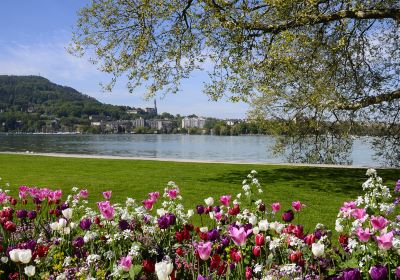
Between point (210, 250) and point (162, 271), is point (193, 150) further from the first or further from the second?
point (162, 271)

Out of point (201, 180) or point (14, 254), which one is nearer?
point (14, 254)

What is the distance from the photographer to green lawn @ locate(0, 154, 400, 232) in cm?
1182

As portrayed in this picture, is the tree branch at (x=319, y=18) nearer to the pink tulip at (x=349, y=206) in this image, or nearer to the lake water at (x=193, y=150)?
the lake water at (x=193, y=150)

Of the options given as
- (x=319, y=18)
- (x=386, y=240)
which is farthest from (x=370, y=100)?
(x=386, y=240)

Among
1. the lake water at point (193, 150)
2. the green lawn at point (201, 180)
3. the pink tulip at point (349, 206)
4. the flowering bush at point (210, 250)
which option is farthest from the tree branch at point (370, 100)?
the pink tulip at point (349, 206)

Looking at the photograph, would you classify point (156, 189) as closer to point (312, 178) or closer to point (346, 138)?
point (312, 178)

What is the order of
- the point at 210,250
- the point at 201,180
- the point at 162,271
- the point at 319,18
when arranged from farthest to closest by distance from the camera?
1. the point at 201,180
2. the point at 319,18
3. the point at 210,250
4. the point at 162,271

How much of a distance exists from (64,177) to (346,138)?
12132 millimetres

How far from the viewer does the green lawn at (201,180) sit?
11.8 meters

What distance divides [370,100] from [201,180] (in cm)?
794

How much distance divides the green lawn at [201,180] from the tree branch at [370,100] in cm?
257

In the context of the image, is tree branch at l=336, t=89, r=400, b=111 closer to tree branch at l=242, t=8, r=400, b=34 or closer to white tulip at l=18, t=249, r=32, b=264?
tree branch at l=242, t=8, r=400, b=34

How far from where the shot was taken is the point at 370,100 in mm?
18500

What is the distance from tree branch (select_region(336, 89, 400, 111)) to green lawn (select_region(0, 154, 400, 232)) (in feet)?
8.43
